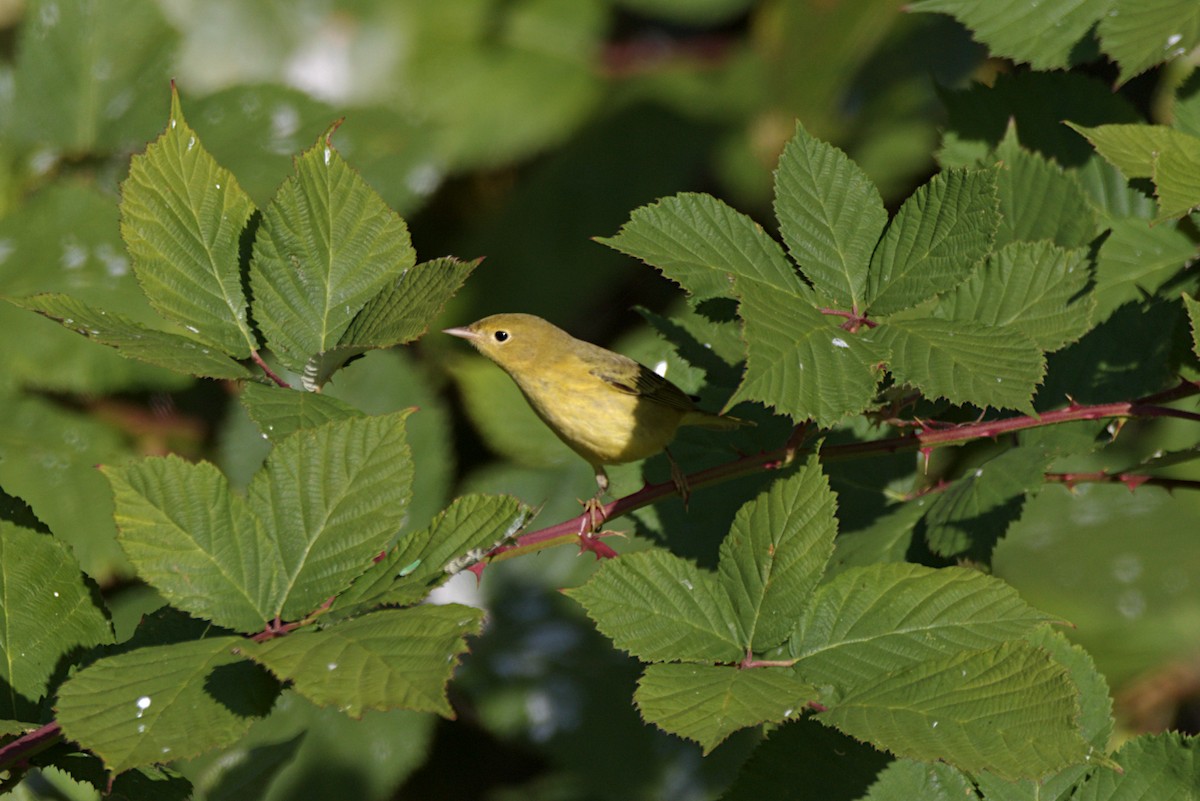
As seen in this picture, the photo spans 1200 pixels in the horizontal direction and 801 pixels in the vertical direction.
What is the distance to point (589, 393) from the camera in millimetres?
2451

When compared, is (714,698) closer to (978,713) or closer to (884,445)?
(978,713)

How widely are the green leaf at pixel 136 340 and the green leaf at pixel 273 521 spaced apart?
12 cm

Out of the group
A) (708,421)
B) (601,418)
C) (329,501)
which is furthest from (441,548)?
(601,418)

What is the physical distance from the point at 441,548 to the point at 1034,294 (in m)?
0.87

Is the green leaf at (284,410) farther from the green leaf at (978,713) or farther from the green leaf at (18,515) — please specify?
the green leaf at (978,713)

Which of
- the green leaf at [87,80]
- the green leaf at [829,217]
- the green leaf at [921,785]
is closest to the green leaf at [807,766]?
the green leaf at [921,785]

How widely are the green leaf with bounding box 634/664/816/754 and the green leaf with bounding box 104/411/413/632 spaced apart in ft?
1.09

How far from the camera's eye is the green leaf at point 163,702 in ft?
3.44

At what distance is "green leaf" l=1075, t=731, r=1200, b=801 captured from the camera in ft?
4.46

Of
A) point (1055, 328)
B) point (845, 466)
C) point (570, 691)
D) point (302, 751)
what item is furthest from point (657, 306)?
point (1055, 328)

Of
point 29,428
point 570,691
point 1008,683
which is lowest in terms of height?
point 570,691

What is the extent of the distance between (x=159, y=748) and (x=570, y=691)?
2.08 m

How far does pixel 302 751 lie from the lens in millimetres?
2961

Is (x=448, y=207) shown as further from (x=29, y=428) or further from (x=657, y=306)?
(x=29, y=428)
